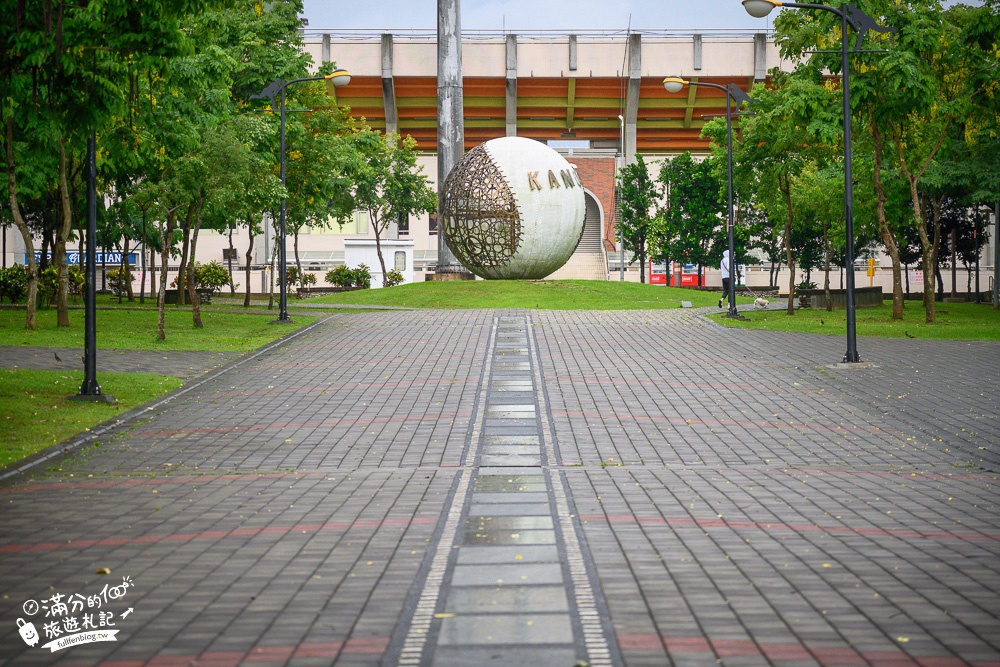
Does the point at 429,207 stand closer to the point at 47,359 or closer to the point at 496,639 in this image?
the point at 47,359

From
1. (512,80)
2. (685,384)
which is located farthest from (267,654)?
(512,80)

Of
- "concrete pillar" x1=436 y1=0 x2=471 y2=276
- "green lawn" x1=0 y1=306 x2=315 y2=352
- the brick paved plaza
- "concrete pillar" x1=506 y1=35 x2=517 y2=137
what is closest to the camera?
the brick paved plaza

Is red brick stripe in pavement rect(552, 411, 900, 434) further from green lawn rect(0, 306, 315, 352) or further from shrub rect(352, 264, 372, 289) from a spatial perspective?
shrub rect(352, 264, 372, 289)

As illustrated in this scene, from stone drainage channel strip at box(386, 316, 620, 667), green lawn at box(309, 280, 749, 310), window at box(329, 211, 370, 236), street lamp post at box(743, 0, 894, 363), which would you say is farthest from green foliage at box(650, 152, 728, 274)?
stone drainage channel strip at box(386, 316, 620, 667)

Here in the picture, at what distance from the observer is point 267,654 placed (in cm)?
541

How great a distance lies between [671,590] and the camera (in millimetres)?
6484

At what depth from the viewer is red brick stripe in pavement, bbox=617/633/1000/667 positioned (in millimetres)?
5262

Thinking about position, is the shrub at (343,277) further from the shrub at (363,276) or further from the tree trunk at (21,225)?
the tree trunk at (21,225)

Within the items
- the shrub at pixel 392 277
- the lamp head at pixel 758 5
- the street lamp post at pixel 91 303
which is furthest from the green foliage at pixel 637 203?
the street lamp post at pixel 91 303

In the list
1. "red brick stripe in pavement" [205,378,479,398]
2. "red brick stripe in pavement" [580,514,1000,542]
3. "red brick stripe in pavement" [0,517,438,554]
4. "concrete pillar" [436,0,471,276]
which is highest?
"concrete pillar" [436,0,471,276]

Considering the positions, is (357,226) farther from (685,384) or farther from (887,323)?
(685,384)

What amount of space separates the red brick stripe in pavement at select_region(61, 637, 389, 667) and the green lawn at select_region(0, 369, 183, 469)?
6.49 metres

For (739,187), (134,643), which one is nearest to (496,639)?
(134,643)

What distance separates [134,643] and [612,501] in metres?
4.46
